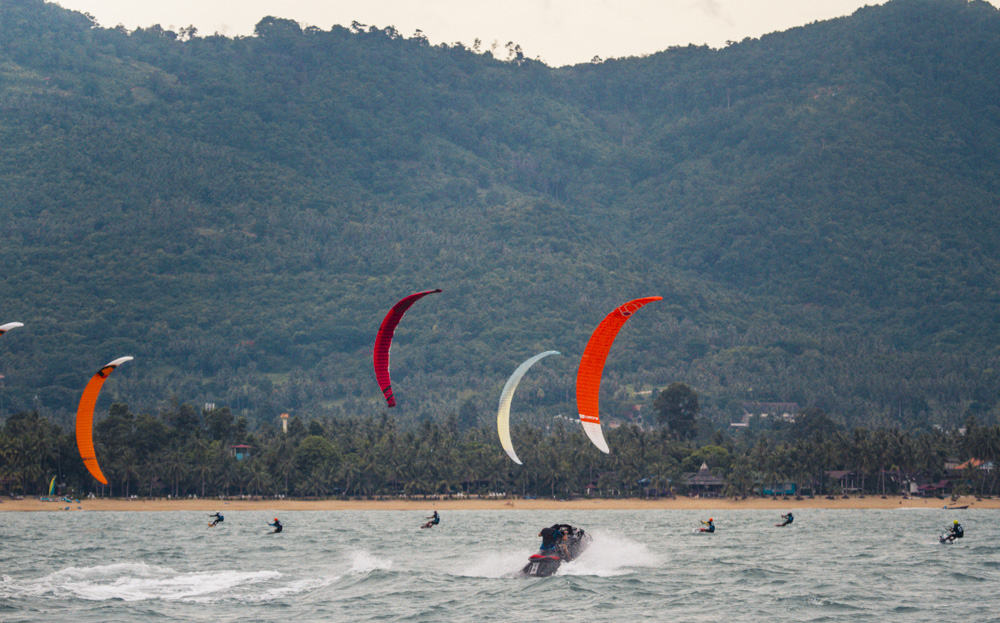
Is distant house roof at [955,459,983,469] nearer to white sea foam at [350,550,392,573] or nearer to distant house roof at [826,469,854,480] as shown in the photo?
distant house roof at [826,469,854,480]

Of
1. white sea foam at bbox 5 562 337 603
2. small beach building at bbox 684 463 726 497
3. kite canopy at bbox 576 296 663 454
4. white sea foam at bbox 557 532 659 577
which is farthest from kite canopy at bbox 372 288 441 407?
small beach building at bbox 684 463 726 497

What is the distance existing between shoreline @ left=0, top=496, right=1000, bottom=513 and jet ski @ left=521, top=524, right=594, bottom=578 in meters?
73.3

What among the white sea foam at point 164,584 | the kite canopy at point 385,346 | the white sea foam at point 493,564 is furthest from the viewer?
the white sea foam at point 493,564

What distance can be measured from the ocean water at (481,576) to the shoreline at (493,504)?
38.4 meters

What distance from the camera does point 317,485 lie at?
462 ft

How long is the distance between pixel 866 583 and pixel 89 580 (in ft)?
100

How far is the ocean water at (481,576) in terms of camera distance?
46.0 metres

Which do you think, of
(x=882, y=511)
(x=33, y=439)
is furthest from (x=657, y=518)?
(x=33, y=439)

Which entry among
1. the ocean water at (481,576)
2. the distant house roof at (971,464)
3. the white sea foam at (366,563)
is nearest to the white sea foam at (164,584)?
the ocean water at (481,576)

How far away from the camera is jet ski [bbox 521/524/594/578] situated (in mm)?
54281

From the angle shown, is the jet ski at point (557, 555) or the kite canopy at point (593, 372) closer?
the kite canopy at point (593, 372)

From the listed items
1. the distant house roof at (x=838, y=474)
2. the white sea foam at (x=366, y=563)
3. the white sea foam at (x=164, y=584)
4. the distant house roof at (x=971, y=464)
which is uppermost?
the distant house roof at (x=971, y=464)

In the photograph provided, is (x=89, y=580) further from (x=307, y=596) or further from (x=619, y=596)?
(x=619, y=596)

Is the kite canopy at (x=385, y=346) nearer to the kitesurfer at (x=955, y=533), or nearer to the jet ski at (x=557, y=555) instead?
the jet ski at (x=557, y=555)
